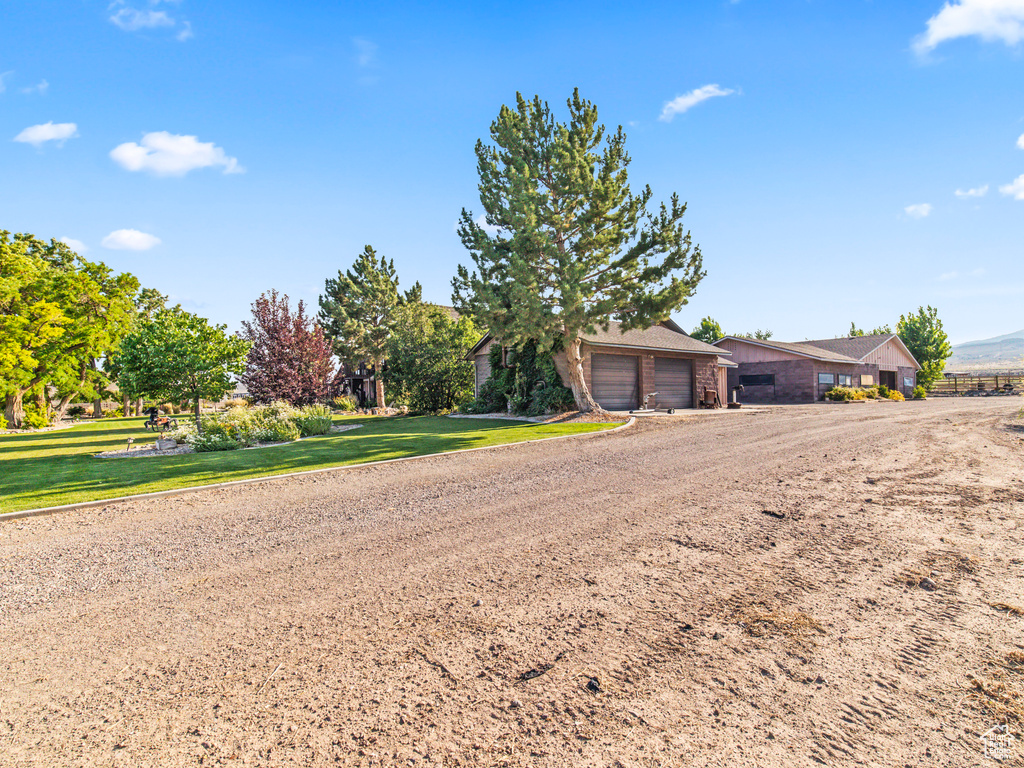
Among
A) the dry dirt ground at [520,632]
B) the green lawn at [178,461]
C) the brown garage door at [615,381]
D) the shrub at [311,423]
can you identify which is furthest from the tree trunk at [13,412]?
the brown garage door at [615,381]

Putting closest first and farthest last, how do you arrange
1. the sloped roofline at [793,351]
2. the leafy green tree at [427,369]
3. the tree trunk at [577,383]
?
the tree trunk at [577,383], the leafy green tree at [427,369], the sloped roofline at [793,351]

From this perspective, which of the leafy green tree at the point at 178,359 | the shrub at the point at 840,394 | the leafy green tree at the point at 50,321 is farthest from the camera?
the shrub at the point at 840,394

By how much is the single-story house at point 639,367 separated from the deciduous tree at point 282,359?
7718 millimetres

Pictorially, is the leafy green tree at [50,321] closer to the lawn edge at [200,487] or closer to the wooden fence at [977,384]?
the lawn edge at [200,487]

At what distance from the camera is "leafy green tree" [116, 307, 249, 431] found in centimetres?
A: 1249

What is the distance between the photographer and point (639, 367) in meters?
23.0

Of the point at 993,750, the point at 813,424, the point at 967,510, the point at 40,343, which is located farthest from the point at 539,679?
the point at 40,343

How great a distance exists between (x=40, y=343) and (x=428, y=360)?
57.6 feet

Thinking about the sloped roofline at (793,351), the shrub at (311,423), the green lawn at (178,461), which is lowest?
the green lawn at (178,461)

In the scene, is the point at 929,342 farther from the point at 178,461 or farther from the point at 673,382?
the point at 178,461

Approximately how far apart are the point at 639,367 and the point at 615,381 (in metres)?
1.62

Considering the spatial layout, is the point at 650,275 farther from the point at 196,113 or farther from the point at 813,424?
the point at 196,113

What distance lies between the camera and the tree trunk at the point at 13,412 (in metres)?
21.8

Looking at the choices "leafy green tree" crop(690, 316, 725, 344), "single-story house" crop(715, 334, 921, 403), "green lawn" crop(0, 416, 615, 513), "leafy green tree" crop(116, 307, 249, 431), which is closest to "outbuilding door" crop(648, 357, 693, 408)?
"green lawn" crop(0, 416, 615, 513)
